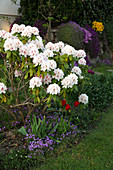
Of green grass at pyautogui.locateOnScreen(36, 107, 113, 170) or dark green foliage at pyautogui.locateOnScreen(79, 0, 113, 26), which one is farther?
dark green foliage at pyautogui.locateOnScreen(79, 0, 113, 26)

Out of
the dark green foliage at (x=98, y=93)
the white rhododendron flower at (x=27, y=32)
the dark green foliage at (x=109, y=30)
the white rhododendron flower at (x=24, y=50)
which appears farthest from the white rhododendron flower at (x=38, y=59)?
the dark green foliage at (x=109, y=30)

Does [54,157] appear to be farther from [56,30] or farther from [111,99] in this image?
[56,30]

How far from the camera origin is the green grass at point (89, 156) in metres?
2.72

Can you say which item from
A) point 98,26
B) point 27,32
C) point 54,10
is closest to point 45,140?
point 27,32

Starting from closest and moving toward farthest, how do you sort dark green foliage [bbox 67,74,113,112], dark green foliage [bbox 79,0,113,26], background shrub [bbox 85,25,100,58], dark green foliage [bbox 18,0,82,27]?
1. dark green foliage [bbox 67,74,113,112]
2. dark green foliage [bbox 18,0,82,27]
3. background shrub [bbox 85,25,100,58]
4. dark green foliage [bbox 79,0,113,26]

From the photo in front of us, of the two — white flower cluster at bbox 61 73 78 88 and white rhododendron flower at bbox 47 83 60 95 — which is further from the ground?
white flower cluster at bbox 61 73 78 88

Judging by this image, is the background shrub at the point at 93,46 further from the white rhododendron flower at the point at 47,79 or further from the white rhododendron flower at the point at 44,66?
the white rhododendron flower at the point at 44,66

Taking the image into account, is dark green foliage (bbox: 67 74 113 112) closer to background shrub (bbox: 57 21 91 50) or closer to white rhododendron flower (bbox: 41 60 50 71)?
white rhododendron flower (bbox: 41 60 50 71)

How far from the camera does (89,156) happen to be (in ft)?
9.66

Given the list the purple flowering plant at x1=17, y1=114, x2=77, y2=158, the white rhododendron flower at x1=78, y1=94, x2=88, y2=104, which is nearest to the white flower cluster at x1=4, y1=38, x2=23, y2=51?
the purple flowering plant at x1=17, y1=114, x2=77, y2=158

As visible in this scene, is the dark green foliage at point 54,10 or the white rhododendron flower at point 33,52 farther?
the dark green foliage at point 54,10

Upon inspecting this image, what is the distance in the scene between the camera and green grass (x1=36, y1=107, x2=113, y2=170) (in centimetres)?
272

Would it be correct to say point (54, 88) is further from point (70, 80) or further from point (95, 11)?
point (95, 11)

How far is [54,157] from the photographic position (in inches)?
115
